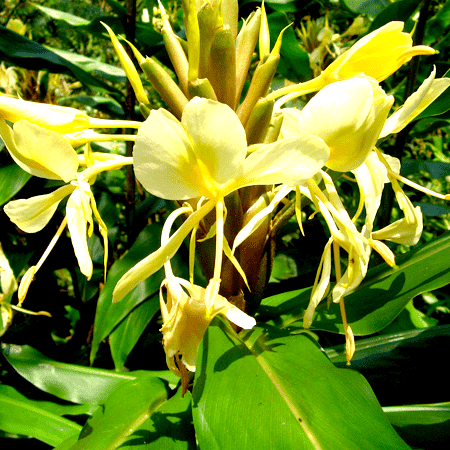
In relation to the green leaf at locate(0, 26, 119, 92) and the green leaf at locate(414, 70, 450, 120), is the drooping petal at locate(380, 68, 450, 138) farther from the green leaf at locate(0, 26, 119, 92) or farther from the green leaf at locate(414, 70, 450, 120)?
the green leaf at locate(0, 26, 119, 92)

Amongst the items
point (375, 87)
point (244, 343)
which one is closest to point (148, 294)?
point (244, 343)

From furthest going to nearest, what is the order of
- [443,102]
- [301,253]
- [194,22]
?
[301,253] < [443,102] < [194,22]

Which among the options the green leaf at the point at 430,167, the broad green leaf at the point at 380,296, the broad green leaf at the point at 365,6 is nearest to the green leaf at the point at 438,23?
the broad green leaf at the point at 365,6

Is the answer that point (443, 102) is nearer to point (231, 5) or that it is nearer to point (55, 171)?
point (231, 5)

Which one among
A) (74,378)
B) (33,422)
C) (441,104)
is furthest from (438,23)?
(33,422)

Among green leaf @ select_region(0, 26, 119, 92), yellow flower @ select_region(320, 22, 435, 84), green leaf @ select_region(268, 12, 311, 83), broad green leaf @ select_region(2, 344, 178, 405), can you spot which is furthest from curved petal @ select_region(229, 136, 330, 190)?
green leaf @ select_region(0, 26, 119, 92)

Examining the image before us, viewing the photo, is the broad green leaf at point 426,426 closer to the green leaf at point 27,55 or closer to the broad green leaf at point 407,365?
the broad green leaf at point 407,365

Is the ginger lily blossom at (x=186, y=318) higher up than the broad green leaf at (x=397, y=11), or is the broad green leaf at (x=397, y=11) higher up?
the broad green leaf at (x=397, y=11)
